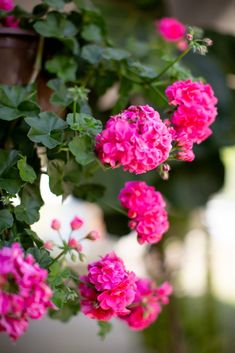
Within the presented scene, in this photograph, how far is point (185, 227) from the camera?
2004 mm

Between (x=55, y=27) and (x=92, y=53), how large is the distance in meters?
0.08

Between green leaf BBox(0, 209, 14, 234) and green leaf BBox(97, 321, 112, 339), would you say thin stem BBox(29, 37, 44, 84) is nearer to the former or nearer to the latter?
green leaf BBox(0, 209, 14, 234)

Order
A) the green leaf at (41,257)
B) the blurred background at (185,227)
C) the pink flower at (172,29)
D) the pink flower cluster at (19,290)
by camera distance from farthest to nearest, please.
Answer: the blurred background at (185,227) → the pink flower at (172,29) → the green leaf at (41,257) → the pink flower cluster at (19,290)

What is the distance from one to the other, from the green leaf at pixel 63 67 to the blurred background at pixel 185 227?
0.17m

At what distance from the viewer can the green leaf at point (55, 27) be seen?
33.9 inches

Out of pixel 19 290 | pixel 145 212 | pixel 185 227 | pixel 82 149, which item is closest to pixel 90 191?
pixel 145 212

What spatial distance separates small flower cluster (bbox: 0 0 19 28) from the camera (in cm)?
88

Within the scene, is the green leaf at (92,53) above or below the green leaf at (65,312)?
above

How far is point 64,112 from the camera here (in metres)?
0.91

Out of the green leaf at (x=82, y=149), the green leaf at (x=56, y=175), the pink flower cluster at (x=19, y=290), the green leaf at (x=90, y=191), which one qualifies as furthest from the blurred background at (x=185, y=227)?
the pink flower cluster at (x=19, y=290)

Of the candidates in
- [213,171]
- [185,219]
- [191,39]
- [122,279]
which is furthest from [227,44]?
[122,279]

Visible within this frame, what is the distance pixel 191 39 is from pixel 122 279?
0.31 meters

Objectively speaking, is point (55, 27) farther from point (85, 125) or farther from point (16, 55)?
point (85, 125)

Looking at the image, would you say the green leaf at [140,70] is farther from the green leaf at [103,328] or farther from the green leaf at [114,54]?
the green leaf at [103,328]
